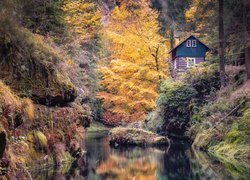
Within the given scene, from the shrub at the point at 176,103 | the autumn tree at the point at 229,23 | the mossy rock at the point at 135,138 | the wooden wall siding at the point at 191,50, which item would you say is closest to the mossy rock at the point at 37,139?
the mossy rock at the point at 135,138

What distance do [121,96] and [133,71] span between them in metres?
2.61

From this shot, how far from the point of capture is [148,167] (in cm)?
1925

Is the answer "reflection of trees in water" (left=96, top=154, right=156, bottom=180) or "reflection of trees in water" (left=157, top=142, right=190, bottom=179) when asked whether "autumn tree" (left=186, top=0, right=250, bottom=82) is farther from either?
"reflection of trees in water" (left=96, top=154, right=156, bottom=180)

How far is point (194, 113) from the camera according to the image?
31.3m

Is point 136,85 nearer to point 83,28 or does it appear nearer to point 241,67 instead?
point 83,28

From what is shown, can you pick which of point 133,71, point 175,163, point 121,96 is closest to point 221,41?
point 175,163

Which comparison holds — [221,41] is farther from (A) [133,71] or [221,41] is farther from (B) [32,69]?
(A) [133,71]

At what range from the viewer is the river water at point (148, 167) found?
15938mm

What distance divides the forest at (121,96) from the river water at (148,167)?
49mm

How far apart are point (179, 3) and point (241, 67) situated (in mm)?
29146

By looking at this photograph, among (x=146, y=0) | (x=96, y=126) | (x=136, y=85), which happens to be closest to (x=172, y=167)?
(x=136, y=85)

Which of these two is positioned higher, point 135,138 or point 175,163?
point 135,138

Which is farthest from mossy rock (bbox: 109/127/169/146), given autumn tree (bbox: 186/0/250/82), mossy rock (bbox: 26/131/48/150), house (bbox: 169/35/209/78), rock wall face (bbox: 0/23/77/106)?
house (bbox: 169/35/209/78)

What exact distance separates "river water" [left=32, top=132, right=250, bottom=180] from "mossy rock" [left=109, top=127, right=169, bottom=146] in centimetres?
300
